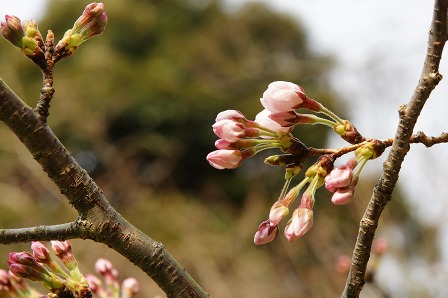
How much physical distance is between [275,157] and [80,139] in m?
9.99

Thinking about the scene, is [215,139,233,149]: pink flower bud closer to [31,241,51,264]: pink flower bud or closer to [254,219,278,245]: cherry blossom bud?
[254,219,278,245]: cherry blossom bud

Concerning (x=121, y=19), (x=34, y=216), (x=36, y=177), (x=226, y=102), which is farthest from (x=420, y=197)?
(x=121, y=19)

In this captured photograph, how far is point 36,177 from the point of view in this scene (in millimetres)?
8258

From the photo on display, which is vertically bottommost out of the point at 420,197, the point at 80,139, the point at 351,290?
the point at 351,290

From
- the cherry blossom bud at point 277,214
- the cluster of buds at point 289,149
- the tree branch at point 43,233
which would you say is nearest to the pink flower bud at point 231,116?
the cluster of buds at point 289,149

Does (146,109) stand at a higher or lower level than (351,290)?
higher

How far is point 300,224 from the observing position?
→ 0.84 meters

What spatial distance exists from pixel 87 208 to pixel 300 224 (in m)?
0.28

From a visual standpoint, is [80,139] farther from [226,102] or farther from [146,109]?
[226,102]

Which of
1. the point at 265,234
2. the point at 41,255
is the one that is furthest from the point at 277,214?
the point at 41,255

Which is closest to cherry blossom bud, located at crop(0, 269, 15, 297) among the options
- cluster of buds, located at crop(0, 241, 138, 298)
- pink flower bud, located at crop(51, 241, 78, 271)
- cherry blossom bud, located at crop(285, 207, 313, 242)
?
cluster of buds, located at crop(0, 241, 138, 298)

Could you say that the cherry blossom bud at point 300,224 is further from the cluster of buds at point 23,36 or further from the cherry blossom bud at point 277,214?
the cluster of buds at point 23,36

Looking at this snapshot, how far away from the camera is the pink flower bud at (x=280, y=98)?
33.1 inches

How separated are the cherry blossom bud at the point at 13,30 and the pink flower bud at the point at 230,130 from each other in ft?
0.93
